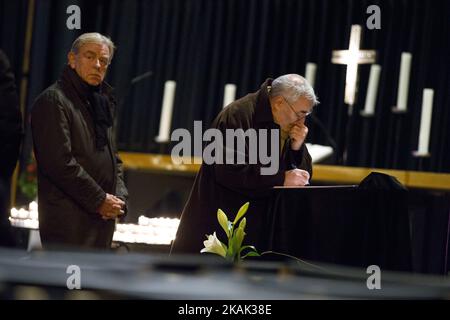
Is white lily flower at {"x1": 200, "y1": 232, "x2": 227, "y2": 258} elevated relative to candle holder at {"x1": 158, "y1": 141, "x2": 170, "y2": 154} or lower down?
lower down

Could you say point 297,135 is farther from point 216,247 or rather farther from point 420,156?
point 420,156

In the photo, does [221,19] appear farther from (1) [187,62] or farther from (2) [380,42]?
(2) [380,42]

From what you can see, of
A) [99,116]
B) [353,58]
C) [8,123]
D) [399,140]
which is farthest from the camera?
[399,140]

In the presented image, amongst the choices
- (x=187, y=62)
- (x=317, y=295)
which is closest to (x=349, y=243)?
(x=317, y=295)

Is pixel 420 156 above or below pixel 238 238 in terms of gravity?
above

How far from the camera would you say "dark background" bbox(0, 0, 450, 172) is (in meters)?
6.11

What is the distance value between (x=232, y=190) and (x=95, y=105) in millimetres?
685

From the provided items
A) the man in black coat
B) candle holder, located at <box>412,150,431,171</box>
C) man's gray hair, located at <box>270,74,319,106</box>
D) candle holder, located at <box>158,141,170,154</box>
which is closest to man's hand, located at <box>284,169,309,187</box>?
man's gray hair, located at <box>270,74,319,106</box>

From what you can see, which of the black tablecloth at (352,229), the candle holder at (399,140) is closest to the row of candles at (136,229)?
the black tablecloth at (352,229)

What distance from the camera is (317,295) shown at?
0.74 m

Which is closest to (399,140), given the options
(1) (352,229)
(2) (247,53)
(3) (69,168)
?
(2) (247,53)

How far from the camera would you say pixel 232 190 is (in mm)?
3127

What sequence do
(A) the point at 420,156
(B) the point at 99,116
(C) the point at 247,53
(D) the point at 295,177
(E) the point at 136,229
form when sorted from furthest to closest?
(C) the point at 247,53 → (A) the point at 420,156 → (E) the point at 136,229 → (B) the point at 99,116 → (D) the point at 295,177

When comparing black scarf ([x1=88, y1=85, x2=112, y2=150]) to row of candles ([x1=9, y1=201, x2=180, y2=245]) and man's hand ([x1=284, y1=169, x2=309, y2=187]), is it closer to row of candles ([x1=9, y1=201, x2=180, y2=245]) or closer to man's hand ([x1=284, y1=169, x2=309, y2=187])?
row of candles ([x1=9, y1=201, x2=180, y2=245])
